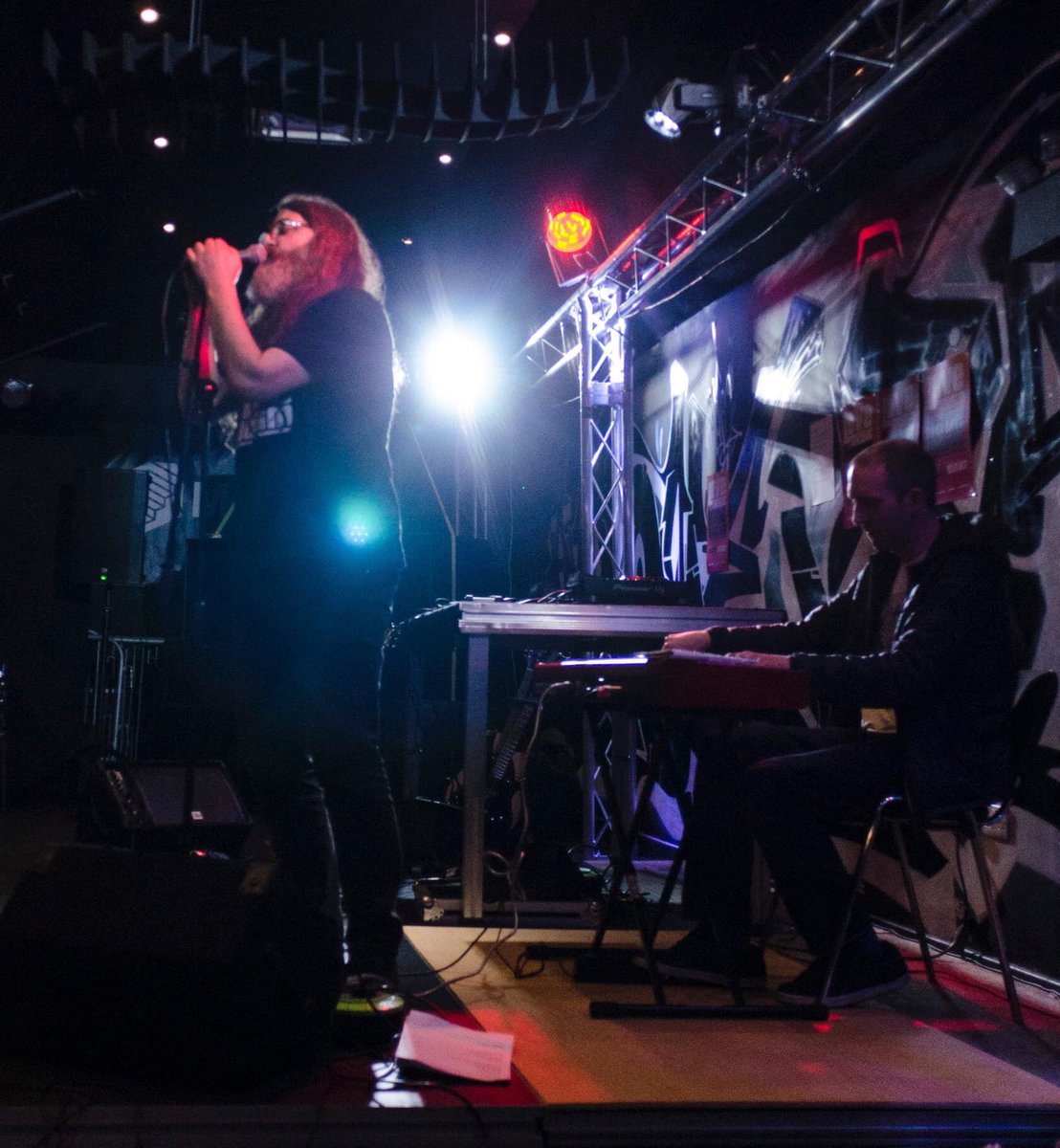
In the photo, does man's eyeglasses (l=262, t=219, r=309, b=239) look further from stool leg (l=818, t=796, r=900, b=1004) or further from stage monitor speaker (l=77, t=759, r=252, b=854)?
stage monitor speaker (l=77, t=759, r=252, b=854)

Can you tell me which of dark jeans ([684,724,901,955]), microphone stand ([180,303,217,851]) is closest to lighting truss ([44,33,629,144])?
microphone stand ([180,303,217,851])

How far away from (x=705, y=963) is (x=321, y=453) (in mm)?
1809

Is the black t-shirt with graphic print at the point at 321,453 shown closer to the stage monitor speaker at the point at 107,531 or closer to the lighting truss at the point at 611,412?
the lighting truss at the point at 611,412

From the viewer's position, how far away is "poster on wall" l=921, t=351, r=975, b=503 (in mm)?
3834

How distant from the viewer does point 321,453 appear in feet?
7.03

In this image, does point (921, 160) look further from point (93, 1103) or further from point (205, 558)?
point (93, 1103)

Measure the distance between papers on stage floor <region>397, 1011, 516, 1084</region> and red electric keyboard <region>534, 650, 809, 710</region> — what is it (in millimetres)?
841

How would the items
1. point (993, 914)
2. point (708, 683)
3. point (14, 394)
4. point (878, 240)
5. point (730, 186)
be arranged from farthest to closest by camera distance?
point (14, 394), point (730, 186), point (878, 240), point (993, 914), point (708, 683)

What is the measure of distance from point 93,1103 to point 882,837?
321 centimetres

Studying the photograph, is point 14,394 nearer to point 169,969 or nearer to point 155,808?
point 155,808

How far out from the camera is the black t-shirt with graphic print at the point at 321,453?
211cm

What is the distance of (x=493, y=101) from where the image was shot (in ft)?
12.6

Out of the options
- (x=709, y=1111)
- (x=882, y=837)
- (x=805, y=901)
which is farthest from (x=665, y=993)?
(x=882, y=837)

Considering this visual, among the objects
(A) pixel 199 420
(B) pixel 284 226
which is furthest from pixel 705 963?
(B) pixel 284 226
